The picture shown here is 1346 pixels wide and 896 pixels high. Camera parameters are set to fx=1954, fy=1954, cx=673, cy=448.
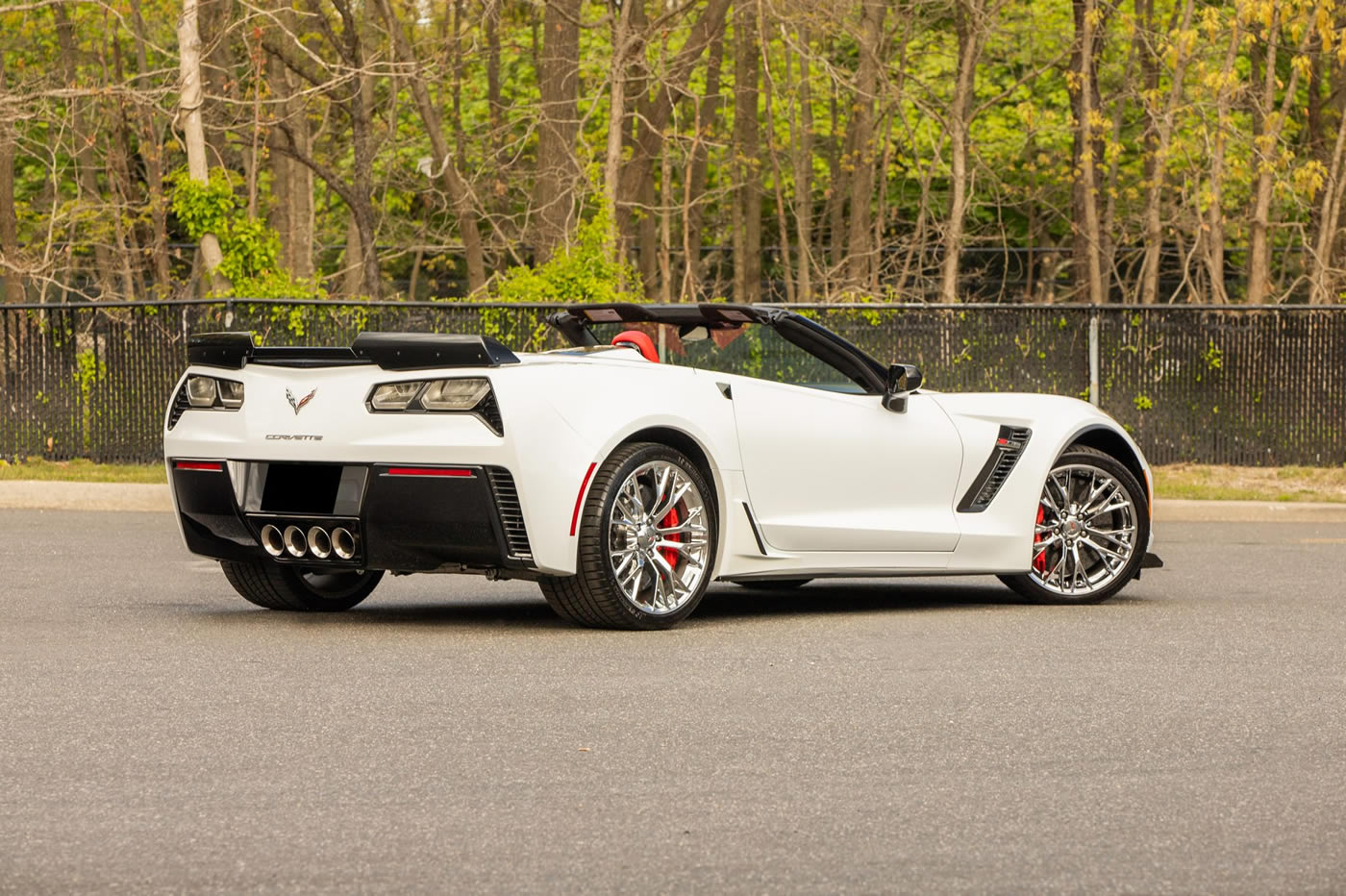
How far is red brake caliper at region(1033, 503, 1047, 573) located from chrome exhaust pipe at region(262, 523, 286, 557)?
3.60 metres

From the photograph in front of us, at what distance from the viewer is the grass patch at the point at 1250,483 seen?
59.1ft

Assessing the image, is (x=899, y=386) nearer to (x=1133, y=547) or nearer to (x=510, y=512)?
(x=1133, y=547)

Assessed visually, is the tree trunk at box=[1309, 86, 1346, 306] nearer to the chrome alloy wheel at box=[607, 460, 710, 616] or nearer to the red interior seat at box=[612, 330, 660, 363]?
the red interior seat at box=[612, 330, 660, 363]

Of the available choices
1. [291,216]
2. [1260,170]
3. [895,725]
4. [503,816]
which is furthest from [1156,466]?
[291,216]

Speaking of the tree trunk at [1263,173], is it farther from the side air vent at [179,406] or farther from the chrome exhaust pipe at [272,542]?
the chrome exhaust pipe at [272,542]

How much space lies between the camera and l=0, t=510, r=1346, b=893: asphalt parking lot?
14.5ft

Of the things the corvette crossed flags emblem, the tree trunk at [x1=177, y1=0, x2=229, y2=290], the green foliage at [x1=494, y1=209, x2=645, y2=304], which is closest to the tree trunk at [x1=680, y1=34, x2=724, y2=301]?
the tree trunk at [x1=177, y1=0, x2=229, y2=290]

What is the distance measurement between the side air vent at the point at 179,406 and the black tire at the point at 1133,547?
3950 millimetres

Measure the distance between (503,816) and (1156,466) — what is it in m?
16.6

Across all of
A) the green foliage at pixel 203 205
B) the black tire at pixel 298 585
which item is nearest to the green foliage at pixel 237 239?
the green foliage at pixel 203 205

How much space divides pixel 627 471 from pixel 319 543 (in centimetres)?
129

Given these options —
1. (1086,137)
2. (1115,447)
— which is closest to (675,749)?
(1115,447)

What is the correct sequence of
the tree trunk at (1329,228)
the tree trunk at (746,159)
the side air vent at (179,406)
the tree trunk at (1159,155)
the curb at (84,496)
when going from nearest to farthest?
the side air vent at (179,406) < the curb at (84,496) < the tree trunk at (1159,155) < the tree trunk at (1329,228) < the tree trunk at (746,159)

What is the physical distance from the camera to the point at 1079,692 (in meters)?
6.80
